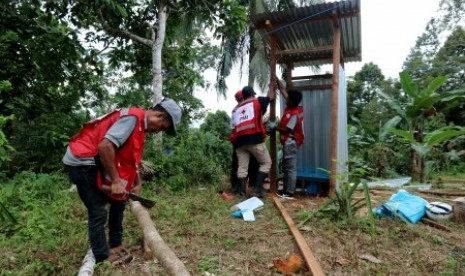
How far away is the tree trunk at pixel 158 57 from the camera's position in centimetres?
741

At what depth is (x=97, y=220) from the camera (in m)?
3.19

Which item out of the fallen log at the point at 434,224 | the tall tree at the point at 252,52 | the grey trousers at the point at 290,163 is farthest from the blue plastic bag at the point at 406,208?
the tall tree at the point at 252,52

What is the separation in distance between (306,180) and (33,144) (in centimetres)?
502

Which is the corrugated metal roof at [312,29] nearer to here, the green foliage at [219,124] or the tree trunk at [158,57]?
the tree trunk at [158,57]

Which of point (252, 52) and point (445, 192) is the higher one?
point (252, 52)

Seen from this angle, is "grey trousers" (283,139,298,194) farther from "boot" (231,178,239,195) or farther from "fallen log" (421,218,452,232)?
"fallen log" (421,218,452,232)

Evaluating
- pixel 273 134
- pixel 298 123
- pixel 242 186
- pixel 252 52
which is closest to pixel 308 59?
pixel 298 123

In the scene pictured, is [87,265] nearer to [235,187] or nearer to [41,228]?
[41,228]

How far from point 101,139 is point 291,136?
12.8 feet

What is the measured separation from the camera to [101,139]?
3074 mm

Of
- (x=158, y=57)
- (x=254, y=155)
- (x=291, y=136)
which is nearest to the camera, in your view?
(x=254, y=155)

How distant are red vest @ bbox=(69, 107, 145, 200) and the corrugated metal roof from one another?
3.70 metres

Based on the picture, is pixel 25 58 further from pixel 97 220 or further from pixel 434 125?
pixel 434 125

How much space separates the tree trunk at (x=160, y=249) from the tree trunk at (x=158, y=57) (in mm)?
3634
